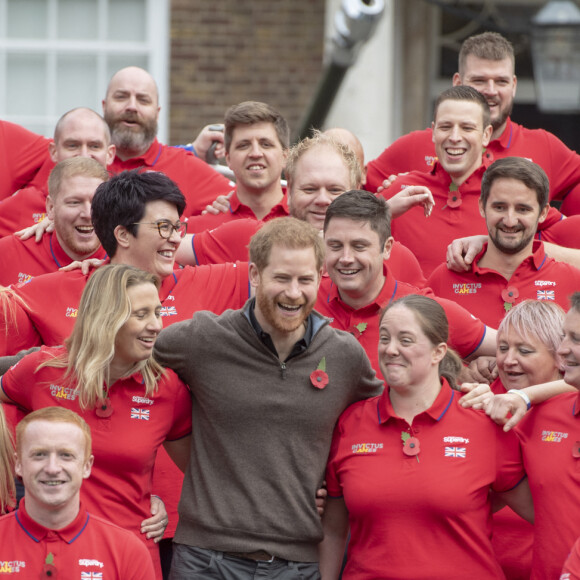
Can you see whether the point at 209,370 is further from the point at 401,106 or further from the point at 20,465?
the point at 401,106

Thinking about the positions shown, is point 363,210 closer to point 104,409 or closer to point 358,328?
point 358,328

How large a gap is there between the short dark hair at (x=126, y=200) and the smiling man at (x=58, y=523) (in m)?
1.13

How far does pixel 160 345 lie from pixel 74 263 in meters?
0.86

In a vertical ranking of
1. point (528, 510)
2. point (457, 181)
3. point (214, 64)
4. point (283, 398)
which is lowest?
point (528, 510)

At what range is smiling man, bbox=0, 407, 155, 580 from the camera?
4738 millimetres

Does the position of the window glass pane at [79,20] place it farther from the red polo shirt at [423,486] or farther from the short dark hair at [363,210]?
the red polo shirt at [423,486]

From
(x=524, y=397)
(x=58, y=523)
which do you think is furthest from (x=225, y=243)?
(x=58, y=523)

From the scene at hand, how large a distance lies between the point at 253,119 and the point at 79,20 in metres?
5.11

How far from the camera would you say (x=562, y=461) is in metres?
4.94

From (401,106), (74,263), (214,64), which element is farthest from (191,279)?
(401,106)

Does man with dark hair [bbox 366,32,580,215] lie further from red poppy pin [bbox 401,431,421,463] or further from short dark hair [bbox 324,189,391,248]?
red poppy pin [bbox 401,431,421,463]

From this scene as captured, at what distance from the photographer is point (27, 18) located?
37.7ft

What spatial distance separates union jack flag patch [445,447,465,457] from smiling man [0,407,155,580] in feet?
3.98

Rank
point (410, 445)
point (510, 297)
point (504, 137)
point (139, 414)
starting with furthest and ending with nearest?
point (504, 137)
point (510, 297)
point (139, 414)
point (410, 445)
